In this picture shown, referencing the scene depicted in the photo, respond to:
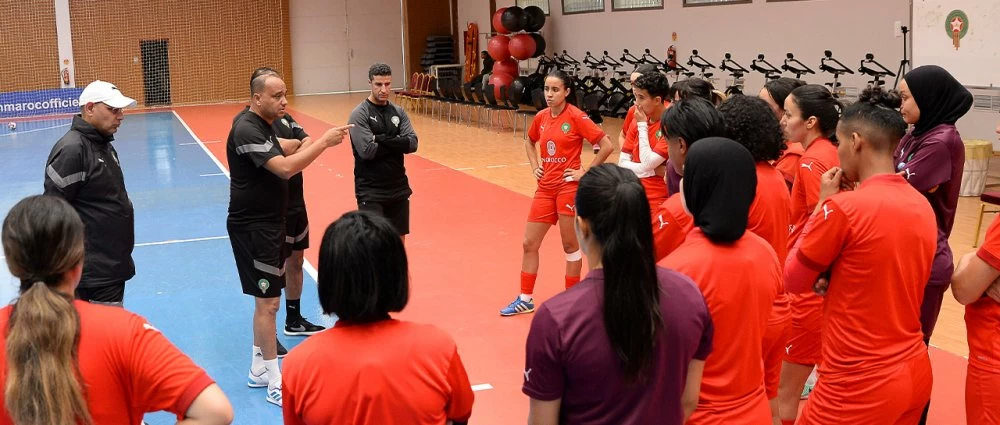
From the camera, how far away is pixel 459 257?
29.7 ft

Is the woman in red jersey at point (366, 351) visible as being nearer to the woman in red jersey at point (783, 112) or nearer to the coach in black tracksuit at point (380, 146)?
the woman in red jersey at point (783, 112)

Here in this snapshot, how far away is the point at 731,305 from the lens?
284 cm

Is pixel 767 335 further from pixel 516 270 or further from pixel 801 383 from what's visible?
pixel 516 270

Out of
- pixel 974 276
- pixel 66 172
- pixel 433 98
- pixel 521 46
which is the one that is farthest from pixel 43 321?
pixel 433 98

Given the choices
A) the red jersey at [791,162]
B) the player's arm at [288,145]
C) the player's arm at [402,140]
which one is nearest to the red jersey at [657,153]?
the red jersey at [791,162]

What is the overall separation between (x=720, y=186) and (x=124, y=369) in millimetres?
1662

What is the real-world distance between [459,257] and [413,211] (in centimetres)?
248

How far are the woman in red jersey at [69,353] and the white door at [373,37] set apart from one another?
2909cm

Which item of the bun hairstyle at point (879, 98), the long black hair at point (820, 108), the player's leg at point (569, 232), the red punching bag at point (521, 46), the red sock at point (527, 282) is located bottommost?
→ the red sock at point (527, 282)

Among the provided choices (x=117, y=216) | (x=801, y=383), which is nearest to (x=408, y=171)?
(x=117, y=216)

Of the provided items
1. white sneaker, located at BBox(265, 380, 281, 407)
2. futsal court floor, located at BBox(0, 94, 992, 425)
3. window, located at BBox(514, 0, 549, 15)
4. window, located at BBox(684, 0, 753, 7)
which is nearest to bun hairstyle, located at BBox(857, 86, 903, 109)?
futsal court floor, located at BBox(0, 94, 992, 425)

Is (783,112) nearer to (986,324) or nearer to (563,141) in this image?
(986,324)

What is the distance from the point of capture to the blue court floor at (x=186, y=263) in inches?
253

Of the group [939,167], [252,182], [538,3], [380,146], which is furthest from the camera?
[538,3]
